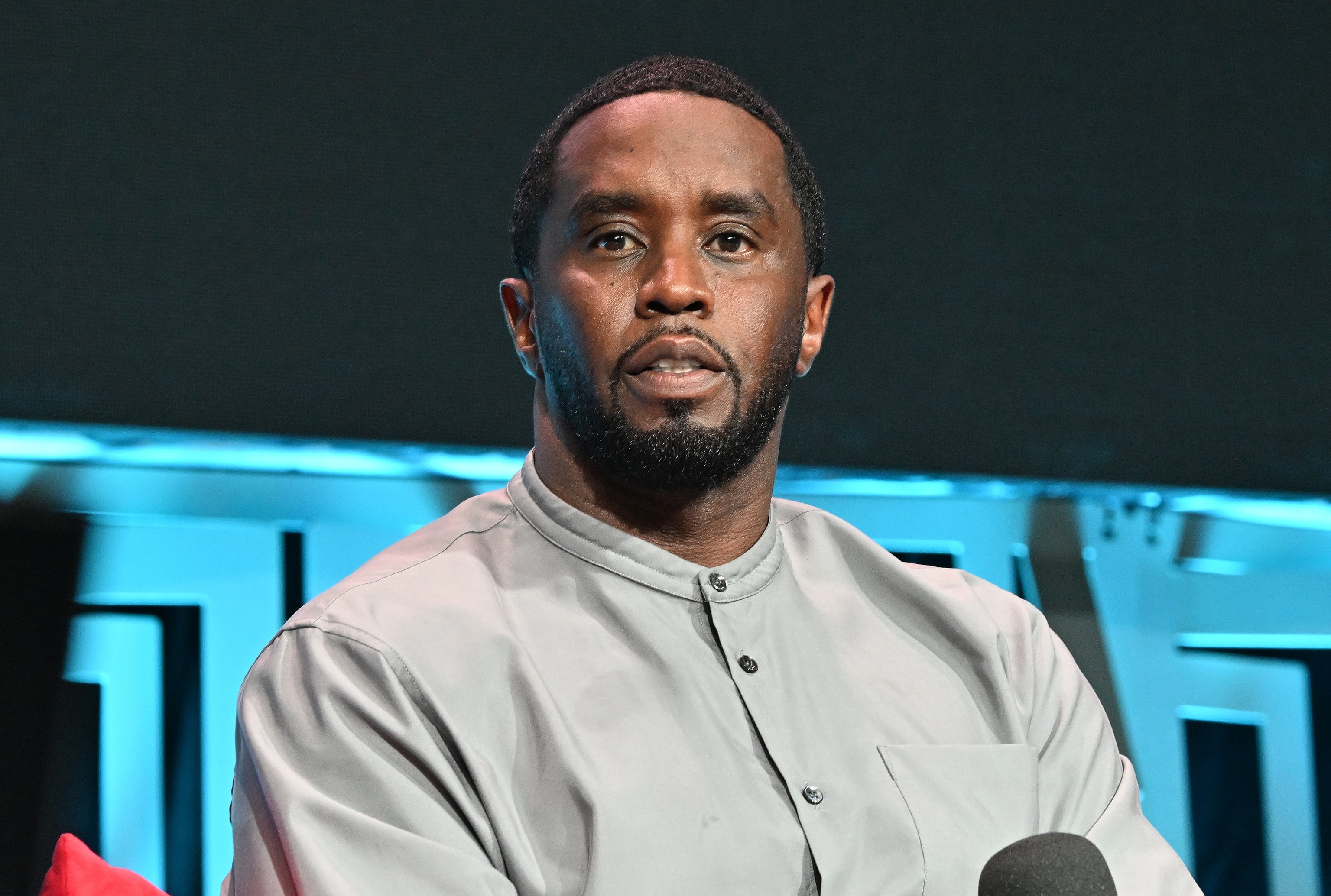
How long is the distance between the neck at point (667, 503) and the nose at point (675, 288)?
18 cm

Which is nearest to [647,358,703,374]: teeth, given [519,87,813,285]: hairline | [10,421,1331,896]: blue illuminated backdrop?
[519,87,813,285]: hairline

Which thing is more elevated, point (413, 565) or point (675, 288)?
point (675, 288)

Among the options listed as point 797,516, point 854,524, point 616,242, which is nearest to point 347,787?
point 616,242

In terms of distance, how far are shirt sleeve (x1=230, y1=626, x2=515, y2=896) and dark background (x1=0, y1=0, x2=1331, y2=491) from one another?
3.51ft

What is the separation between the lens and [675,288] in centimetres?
141

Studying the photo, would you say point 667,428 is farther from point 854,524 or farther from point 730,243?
point 854,524

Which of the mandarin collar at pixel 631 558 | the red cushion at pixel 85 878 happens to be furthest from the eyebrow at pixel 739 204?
the red cushion at pixel 85 878

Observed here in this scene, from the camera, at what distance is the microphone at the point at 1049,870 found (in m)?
0.96

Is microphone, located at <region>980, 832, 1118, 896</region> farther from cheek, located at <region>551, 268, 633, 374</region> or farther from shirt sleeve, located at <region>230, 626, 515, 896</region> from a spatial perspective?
cheek, located at <region>551, 268, 633, 374</region>

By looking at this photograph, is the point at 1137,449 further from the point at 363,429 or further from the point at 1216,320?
the point at 363,429

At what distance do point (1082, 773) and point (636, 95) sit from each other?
90 cm

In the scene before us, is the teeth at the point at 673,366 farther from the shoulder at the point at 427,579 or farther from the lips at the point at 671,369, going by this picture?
the shoulder at the point at 427,579

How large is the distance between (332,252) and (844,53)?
3.50ft

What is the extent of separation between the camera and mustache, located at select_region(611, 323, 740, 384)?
1.41 metres
